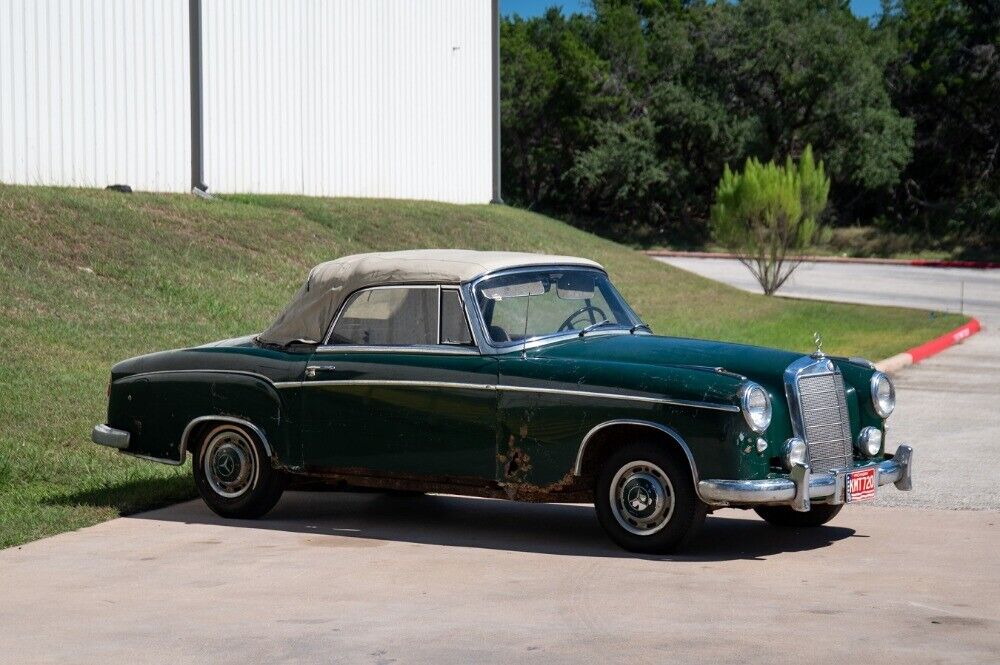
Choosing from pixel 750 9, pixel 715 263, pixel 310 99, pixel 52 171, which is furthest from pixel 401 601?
pixel 750 9

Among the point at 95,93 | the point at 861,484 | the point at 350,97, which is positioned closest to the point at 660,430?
the point at 861,484

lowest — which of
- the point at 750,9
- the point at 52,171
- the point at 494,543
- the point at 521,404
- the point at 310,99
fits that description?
the point at 494,543

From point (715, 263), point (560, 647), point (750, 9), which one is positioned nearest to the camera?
point (560, 647)

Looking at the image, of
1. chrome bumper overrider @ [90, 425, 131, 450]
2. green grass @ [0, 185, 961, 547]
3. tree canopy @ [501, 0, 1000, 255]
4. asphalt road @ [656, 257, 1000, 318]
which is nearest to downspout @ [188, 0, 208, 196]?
green grass @ [0, 185, 961, 547]

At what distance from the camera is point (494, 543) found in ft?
27.2

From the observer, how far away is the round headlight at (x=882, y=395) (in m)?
8.45

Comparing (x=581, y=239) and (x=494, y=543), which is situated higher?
(x=581, y=239)

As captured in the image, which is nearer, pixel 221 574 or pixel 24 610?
pixel 24 610

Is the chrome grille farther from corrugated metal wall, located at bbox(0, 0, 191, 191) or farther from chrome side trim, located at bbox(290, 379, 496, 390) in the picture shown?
corrugated metal wall, located at bbox(0, 0, 191, 191)

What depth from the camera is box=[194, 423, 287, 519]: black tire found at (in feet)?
29.0

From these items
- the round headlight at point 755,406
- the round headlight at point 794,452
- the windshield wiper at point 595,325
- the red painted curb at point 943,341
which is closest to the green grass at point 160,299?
the red painted curb at point 943,341

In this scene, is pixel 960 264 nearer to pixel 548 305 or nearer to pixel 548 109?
pixel 548 109

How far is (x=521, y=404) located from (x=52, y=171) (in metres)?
14.9

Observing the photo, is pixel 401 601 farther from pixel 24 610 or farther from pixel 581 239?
pixel 581 239
